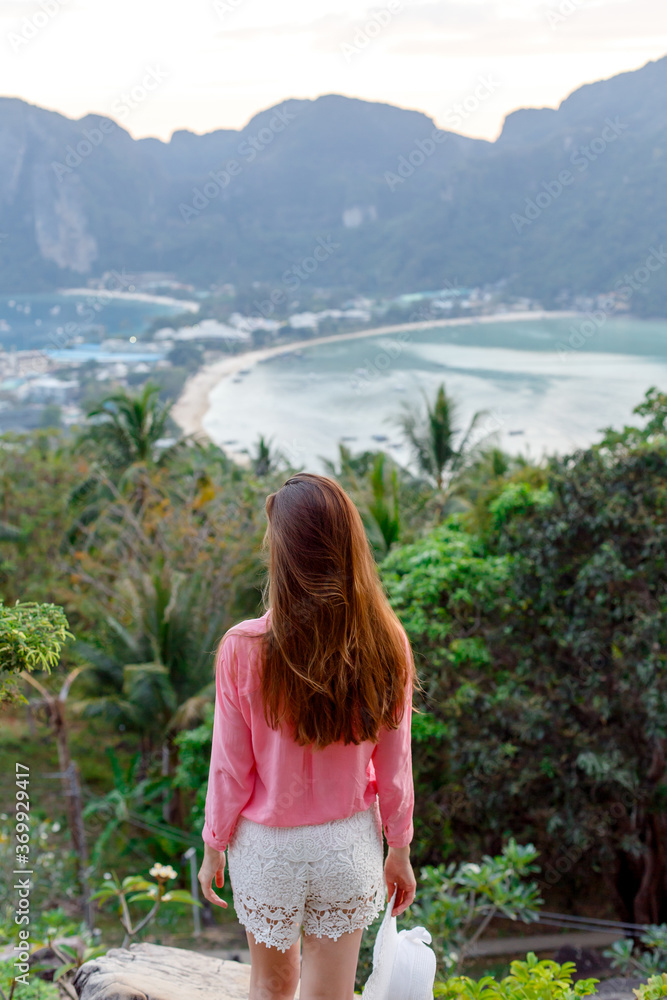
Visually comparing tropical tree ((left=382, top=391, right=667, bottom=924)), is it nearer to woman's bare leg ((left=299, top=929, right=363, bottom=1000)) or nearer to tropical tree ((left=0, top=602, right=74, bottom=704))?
woman's bare leg ((left=299, top=929, right=363, bottom=1000))

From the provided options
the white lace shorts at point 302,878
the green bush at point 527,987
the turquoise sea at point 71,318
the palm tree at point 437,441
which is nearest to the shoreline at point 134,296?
the turquoise sea at point 71,318

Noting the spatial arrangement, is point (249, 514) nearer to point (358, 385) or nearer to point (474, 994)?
point (474, 994)

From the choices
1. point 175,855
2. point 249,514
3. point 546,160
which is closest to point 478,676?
point 175,855

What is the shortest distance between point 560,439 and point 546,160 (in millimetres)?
60919

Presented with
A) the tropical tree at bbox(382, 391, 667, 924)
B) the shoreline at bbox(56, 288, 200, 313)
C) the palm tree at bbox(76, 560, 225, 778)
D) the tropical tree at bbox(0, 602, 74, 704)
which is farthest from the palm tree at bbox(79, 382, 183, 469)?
the shoreline at bbox(56, 288, 200, 313)

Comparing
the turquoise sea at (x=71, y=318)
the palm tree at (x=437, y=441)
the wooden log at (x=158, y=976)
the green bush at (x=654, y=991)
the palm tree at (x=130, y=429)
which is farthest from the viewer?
the turquoise sea at (x=71, y=318)

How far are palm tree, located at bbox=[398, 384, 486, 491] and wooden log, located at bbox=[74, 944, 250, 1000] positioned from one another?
12930mm

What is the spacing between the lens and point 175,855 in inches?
332

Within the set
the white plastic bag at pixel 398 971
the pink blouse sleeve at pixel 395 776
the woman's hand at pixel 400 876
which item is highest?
the pink blouse sleeve at pixel 395 776

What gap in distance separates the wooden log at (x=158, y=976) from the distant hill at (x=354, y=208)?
231 ft

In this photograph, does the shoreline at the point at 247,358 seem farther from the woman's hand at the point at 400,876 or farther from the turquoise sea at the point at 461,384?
the woman's hand at the point at 400,876

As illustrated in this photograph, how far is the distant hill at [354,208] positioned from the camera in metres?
71.4

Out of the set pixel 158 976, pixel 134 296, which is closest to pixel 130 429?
pixel 158 976

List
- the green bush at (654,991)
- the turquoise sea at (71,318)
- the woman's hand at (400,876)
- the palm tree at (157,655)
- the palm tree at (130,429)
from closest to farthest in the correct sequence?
the woman's hand at (400,876)
the green bush at (654,991)
the palm tree at (157,655)
the palm tree at (130,429)
the turquoise sea at (71,318)
